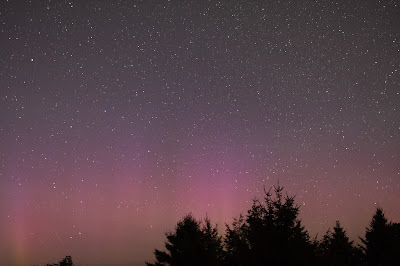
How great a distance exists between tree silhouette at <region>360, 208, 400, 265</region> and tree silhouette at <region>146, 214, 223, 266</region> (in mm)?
11522

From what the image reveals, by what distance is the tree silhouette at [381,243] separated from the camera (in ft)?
80.2

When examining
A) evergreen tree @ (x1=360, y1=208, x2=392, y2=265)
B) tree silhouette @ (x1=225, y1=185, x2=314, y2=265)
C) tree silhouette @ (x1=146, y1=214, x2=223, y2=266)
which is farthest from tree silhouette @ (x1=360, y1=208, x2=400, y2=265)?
tree silhouette @ (x1=225, y1=185, x2=314, y2=265)

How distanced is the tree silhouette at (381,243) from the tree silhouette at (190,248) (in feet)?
37.8

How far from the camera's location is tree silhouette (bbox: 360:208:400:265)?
80.2ft

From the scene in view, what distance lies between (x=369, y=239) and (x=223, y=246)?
11644mm

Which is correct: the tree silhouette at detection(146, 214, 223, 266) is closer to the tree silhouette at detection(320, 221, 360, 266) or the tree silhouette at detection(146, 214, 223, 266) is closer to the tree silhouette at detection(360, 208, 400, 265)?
the tree silhouette at detection(320, 221, 360, 266)

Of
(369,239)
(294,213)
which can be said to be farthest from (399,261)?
(294,213)

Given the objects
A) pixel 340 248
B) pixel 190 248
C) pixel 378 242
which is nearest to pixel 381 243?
pixel 378 242

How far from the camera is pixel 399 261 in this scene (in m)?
23.8

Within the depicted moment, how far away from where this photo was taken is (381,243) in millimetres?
25328

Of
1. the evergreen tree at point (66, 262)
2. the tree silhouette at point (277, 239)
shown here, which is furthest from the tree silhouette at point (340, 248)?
the evergreen tree at point (66, 262)

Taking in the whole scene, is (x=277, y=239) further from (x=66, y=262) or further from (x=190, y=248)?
(x=66, y=262)

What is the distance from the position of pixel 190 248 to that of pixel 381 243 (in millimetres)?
16757

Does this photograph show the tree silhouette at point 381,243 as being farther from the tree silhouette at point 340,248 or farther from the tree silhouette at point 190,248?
the tree silhouette at point 190,248
